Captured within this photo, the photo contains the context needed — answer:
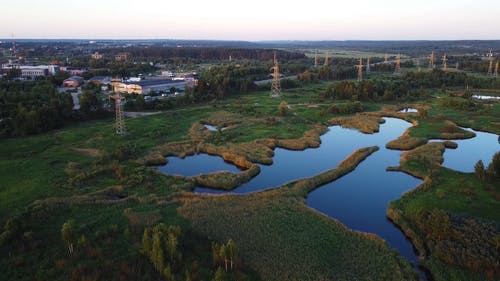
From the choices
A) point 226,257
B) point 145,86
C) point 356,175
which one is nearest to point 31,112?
point 145,86

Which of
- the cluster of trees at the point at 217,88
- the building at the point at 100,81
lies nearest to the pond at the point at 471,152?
the cluster of trees at the point at 217,88

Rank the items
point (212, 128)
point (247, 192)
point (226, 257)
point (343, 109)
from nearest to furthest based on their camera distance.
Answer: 1. point (226, 257)
2. point (247, 192)
3. point (212, 128)
4. point (343, 109)

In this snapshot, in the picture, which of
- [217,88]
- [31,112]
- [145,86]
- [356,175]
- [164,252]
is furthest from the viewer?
[145,86]

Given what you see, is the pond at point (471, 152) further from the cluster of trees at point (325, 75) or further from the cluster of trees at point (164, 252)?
the cluster of trees at point (325, 75)

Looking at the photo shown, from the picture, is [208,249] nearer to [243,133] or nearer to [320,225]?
[320,225]

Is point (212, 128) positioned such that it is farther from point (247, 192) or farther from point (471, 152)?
point (471, 152)

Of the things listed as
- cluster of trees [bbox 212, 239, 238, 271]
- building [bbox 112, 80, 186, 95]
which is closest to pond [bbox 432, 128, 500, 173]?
cluster of trees [bbox 212, 239, 238, 271]

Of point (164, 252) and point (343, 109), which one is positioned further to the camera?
point (343, 109)
